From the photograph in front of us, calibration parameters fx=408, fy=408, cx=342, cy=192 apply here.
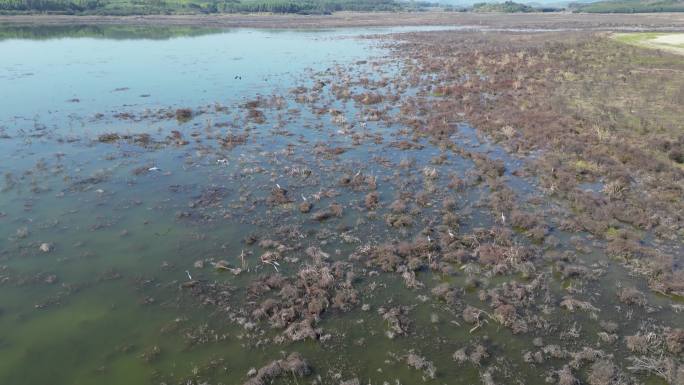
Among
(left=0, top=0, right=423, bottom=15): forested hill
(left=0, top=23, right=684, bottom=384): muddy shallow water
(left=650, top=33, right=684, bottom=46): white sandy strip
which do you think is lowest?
(left=0, top=23, right=684, bottom=384): muddy shallow water

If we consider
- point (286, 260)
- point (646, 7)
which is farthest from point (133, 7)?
point (646, 7)

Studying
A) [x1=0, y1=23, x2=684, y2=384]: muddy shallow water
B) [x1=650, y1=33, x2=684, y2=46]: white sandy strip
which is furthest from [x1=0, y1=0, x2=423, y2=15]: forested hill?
[x1=650, y1=33, x2=684, y2=46]: white sandy strip

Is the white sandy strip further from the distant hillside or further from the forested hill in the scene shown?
the forested hill

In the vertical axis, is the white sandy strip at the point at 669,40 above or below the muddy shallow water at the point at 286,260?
above

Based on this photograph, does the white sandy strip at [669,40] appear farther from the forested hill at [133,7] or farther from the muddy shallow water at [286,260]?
the forested hill at [133,7]

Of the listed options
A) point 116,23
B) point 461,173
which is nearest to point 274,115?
point 461,173

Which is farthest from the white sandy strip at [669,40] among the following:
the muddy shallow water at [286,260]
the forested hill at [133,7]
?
the forested hill at [133,7]

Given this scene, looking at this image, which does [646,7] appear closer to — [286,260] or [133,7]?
[133,7]

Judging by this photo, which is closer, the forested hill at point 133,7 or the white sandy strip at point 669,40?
the white sandy strip at point 669,40

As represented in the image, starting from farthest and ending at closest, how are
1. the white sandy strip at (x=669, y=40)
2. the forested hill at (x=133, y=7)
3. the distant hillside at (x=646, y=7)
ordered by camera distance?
1. the distant hillside at (x=646, y=7)
2. the forested hill at (x=133, y=7)
3. the white sandy strip at (x=669, y=40)
